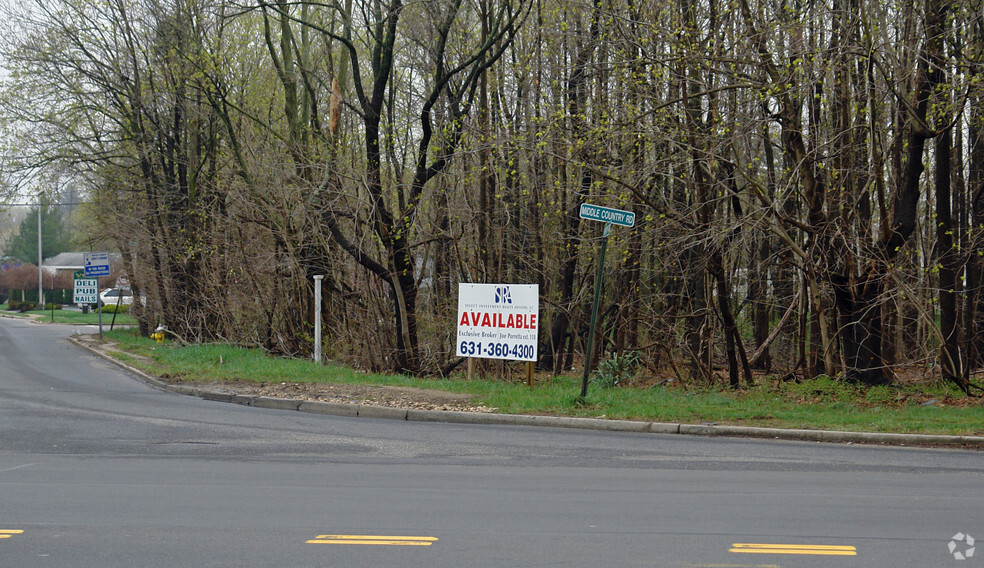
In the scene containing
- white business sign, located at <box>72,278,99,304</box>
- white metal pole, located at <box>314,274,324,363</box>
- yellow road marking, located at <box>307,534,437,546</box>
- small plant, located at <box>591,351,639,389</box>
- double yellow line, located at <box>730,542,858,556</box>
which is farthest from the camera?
white business sign, located at <box>72,278,99,304</box>

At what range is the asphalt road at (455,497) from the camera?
6.19 metres

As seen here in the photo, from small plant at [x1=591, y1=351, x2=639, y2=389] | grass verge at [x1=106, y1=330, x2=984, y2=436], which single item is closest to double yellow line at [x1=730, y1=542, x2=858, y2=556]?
grass verge at [x1=106, y1=330, x2=984, y2=436]

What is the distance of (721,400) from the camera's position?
50.3 feet

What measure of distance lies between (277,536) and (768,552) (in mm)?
3707

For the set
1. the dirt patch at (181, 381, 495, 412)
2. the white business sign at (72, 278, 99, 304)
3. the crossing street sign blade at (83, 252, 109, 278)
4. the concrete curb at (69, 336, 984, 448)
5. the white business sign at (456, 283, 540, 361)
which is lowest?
the concrete curb at (69, 336, 984, 448)

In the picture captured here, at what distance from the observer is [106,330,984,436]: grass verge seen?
13.0 meters

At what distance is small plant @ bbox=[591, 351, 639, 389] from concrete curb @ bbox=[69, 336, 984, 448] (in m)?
4.94

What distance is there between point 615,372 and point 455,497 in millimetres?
11404

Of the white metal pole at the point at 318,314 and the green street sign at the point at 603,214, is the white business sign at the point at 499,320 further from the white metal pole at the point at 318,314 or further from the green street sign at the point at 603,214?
the white metal pole at the point at 318,314

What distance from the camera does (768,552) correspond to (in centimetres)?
617

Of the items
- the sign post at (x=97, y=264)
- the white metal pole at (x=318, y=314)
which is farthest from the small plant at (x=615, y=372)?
the sign post at (x=97, y=264)

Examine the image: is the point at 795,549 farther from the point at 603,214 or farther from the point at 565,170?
the point at 565,170

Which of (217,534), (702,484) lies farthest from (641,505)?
(217,534)

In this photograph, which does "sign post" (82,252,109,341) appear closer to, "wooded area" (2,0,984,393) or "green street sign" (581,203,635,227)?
"wooded area" (2,0,984,393)
